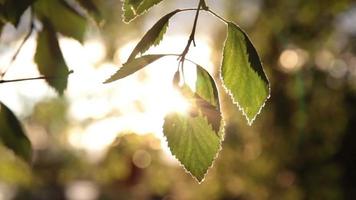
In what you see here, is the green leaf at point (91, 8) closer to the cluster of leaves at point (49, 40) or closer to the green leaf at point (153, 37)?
the cluster of leaves at point (49, 40)

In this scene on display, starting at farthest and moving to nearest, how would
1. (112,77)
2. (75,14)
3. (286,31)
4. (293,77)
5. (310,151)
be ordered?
1. (310,151)
2. (293,77)
3. (286,31)
4. (75,14)
5. (112,77)

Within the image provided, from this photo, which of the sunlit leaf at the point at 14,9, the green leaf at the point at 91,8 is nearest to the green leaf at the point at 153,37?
the sunlit leaf at the point at 14,9

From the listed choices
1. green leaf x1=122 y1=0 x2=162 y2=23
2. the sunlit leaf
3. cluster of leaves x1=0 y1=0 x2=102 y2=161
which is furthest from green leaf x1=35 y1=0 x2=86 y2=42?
green leaf x1=122 y1=0 x2=162 y2=23

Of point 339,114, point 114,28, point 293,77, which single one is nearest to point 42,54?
point 114,28

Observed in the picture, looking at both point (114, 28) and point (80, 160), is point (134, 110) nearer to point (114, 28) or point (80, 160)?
point (114, 28)

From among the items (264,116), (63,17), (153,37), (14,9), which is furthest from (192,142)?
(264,116)

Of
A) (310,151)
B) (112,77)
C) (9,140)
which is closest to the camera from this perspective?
(112,77)

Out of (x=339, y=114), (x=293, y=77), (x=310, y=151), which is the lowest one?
(x=310, y=151)

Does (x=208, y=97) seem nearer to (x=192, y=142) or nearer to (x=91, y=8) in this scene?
(x=192, y=142)
